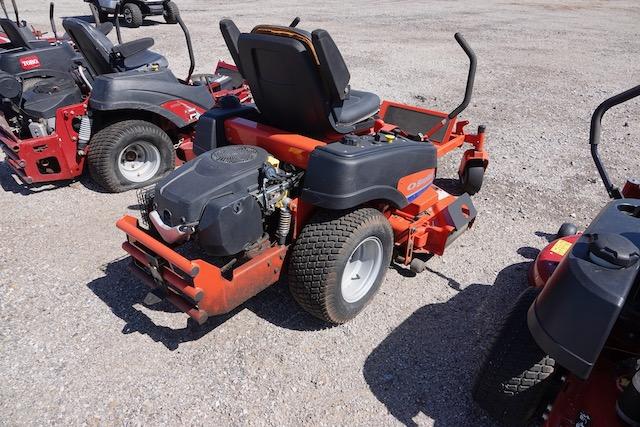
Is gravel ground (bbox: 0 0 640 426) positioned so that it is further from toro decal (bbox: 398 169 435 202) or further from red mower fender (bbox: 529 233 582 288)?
toro decal (bbox: 398 169 435 202)

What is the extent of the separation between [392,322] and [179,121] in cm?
299

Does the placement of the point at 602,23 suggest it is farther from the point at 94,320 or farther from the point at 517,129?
the point at 94,320

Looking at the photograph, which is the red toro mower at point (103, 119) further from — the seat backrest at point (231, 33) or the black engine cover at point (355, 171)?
the black engine cover at point (355, 171)

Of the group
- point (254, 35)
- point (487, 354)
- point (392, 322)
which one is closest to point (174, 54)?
point (254, 35)

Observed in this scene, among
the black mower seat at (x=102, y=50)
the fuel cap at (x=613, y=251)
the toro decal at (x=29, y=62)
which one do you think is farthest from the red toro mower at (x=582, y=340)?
the toro decal at (x=29, y=62)

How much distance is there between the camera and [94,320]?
304 centimetres

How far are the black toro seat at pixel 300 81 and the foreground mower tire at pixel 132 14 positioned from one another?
11.6 meters

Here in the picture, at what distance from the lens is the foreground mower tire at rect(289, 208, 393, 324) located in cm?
268

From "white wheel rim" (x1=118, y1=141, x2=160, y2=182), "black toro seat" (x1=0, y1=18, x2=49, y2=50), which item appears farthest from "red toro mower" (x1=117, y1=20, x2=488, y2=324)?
"black toro seat" (x1=0, y1=18, x2=49, y2=50)

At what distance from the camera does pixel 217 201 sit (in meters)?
2.46

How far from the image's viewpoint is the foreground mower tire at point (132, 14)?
12875mm

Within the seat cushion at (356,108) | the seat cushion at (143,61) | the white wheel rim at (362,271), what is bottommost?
the white wheel rim at (362,271)

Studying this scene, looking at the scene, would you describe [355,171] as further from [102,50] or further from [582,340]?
[102,50]

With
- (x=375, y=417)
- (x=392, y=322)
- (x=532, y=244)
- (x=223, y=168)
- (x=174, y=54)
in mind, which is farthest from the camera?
(x=174, y=54)
